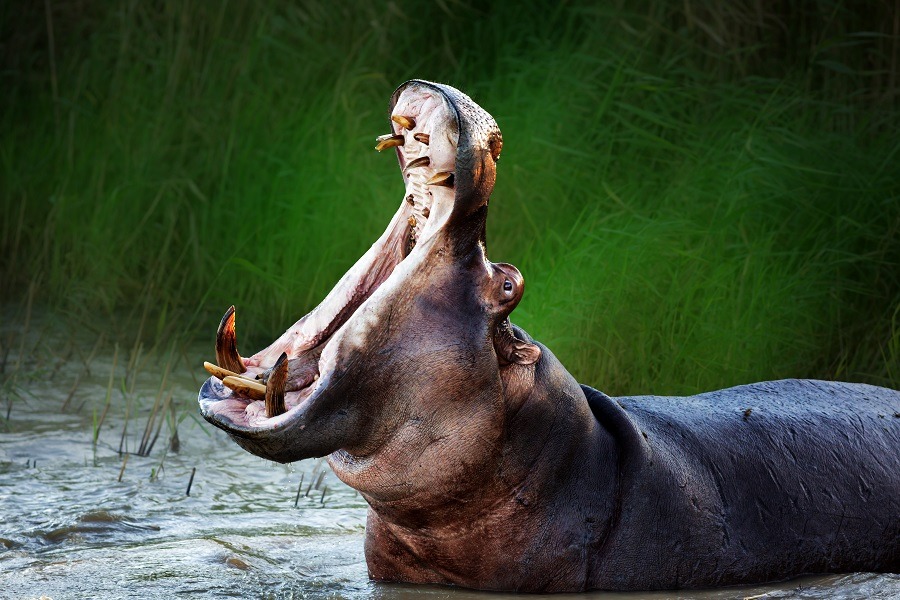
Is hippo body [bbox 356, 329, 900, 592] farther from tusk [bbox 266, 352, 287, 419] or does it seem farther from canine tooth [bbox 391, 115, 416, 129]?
canine tooth [bbox 391, 115, 416, 129]

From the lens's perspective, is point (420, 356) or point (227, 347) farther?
point (227, 347)

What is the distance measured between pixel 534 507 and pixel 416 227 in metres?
0.60

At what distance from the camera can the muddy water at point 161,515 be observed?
2.97 m

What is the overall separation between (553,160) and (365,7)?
5.12 ft

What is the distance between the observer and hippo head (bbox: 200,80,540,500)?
8.28ft

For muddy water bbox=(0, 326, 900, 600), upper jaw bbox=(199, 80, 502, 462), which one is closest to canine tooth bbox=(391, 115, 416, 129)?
upper jaw bbox=(199, 80, 502, 462)

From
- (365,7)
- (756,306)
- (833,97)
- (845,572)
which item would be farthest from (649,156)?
(845,572)

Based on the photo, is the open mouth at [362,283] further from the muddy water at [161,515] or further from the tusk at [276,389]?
the muddy water at [161,515]

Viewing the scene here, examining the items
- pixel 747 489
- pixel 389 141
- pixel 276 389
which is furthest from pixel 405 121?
pixel 747 489

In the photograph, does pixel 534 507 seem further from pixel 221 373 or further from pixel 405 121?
pixel 405 121

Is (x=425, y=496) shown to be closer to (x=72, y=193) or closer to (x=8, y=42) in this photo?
(x=72, y=193)

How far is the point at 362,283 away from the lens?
9.39 feet

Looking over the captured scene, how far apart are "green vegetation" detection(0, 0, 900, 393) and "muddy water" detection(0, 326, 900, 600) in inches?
26.8

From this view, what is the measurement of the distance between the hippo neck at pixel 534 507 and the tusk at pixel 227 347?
38 centimetres
